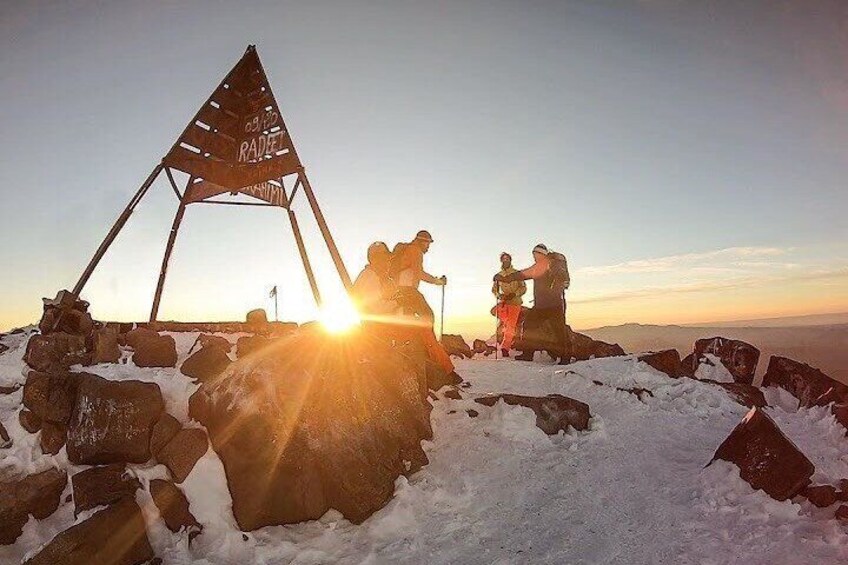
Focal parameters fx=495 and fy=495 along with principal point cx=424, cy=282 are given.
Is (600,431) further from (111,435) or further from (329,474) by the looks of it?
(111,435)

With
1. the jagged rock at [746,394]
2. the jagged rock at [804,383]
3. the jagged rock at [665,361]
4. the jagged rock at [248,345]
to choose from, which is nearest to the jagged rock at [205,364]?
the jagged rock at [248,345]

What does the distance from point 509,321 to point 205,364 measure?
9.32m

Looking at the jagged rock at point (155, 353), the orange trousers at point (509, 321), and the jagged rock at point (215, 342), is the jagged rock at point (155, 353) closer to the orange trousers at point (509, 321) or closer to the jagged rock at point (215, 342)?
the jagged rock at point (215, 342)

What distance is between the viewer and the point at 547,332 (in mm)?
12914

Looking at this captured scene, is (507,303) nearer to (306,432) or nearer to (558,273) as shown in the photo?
(558,273)

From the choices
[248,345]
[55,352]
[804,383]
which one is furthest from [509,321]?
[55,352]

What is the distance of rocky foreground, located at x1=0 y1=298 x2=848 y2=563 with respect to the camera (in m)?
5.51

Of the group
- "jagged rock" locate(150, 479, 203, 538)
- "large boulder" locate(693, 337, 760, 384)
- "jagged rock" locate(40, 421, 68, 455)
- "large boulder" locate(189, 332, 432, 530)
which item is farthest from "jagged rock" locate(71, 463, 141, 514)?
"large boulder" locate(693, 337, 760, 384)

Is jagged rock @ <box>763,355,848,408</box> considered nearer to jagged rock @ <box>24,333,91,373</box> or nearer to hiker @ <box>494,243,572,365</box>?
hiker @ <box>494,243,572,365</box>

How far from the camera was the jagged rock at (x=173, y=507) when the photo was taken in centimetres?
580

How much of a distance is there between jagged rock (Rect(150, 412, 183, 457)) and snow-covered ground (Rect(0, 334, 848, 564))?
9.9 inches

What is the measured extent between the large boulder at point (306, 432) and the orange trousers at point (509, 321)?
7620mm

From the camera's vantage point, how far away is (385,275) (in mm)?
9375

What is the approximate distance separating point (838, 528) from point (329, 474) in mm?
5860
